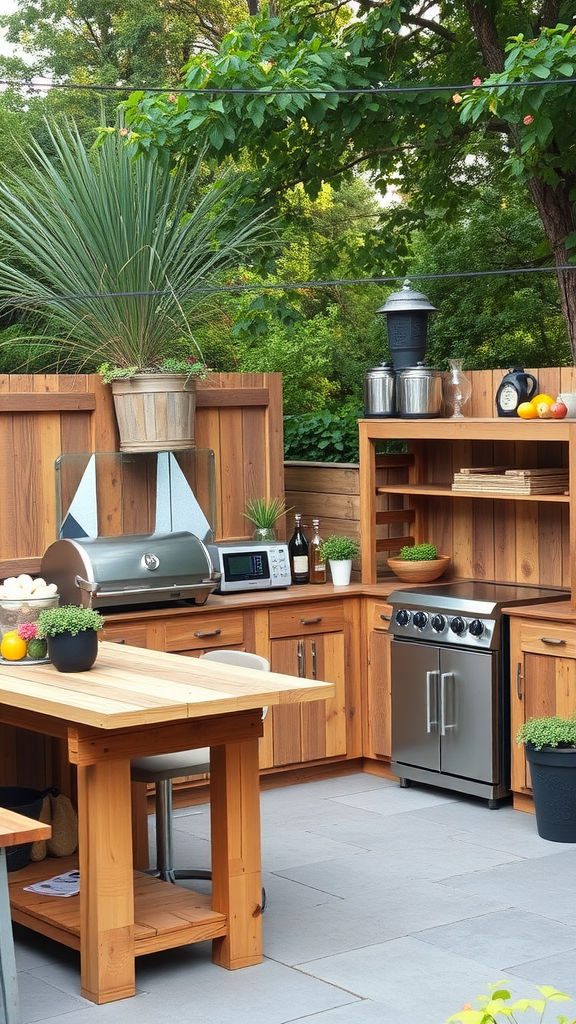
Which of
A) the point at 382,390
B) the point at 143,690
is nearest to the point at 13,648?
the point at 143,690

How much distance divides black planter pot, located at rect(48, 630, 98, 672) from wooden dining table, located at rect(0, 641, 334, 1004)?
0.04 meters

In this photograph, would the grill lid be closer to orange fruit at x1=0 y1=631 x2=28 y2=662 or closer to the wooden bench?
orange fruit at x1=0 y1=631 x2=28 y2=662

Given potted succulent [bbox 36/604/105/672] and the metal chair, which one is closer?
potted succulent [bbox 36/604/105/672]

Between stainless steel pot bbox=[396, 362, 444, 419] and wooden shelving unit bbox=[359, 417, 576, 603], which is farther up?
stainless steel pot bbox=[396, 362, 444, 419]

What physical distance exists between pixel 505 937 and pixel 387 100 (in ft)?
14.7

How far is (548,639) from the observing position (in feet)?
16.9

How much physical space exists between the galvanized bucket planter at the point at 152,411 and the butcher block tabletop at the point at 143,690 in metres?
1.53

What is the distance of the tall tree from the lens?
530cm

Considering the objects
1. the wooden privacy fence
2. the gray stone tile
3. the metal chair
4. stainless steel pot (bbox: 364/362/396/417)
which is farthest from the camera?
stainless steel pot (bbox: 364/362/396/417)

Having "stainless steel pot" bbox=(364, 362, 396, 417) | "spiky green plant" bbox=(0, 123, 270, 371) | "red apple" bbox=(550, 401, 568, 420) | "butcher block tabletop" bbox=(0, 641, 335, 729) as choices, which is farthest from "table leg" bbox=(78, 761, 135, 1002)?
"stainless steel pot" bbox=(364, 362, 396, 417)

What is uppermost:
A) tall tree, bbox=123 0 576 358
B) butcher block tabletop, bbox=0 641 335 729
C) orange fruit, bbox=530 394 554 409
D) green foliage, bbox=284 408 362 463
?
tall tree, bbox=123 0 576 358

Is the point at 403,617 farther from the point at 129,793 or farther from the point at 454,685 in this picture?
the point at 129,793

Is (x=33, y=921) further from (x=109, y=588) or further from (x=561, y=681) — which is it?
(x=561, y=681)

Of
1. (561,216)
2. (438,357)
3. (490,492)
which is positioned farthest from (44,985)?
(438,357)
